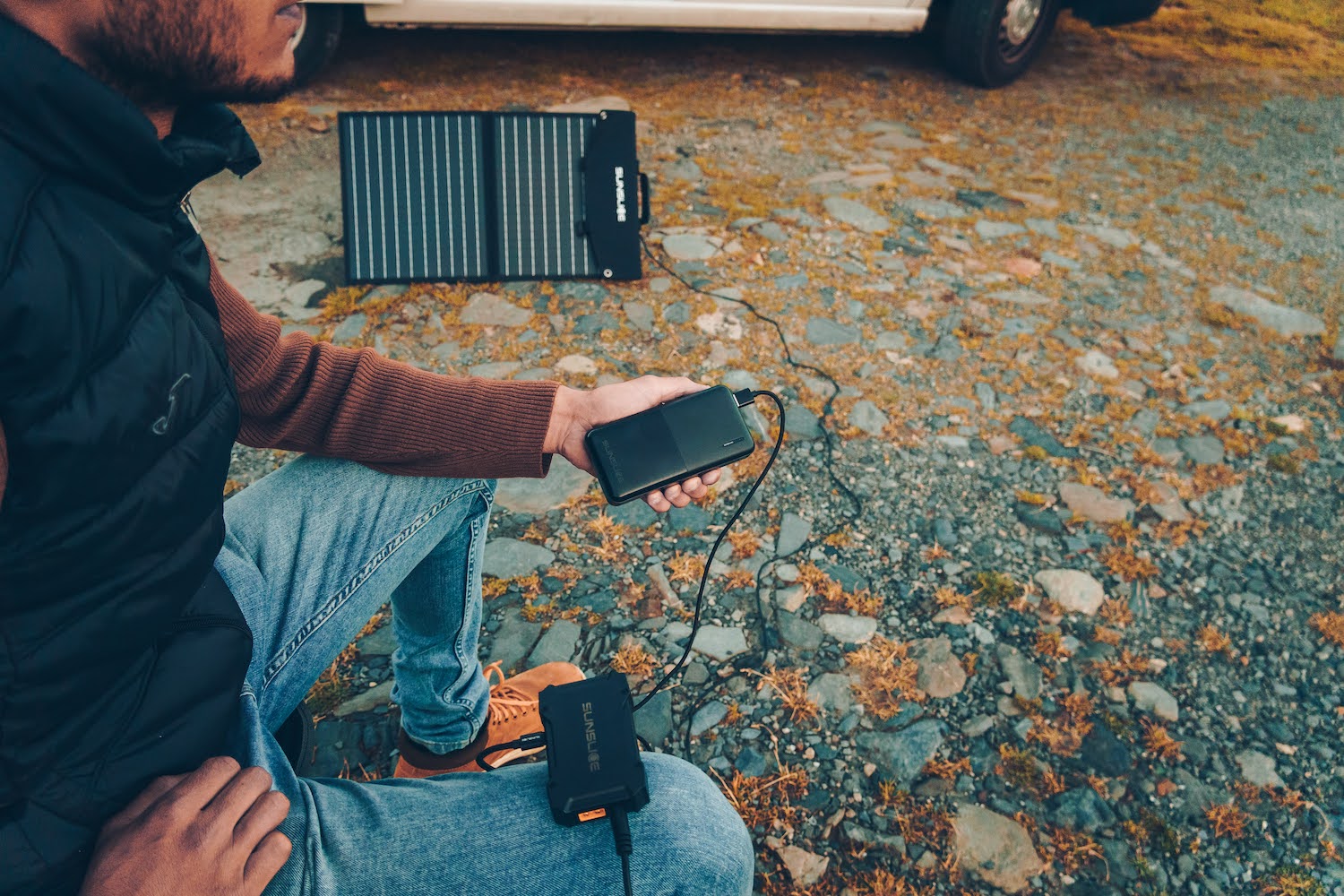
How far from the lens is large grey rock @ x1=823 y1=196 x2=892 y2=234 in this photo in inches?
163

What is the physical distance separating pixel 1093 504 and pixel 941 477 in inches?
19.8

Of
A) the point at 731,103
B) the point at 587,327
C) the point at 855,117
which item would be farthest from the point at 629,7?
the point at 587,327

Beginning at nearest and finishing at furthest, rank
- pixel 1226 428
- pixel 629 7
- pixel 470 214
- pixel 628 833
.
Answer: pixel 628 833, pixel 1226 428, pixel 470 214, pixel 629 7

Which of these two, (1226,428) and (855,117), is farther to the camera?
(855,117)

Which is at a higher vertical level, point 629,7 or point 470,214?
point 629,7

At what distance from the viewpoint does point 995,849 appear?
1.94 meters

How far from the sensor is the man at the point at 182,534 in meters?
0.97

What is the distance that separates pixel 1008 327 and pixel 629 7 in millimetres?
2721

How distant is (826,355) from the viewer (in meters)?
3.36

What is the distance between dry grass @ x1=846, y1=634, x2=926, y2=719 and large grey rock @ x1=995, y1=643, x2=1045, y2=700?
0.25 meters

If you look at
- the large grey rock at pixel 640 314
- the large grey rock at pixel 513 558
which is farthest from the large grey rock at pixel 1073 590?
the large grey rock at pixel 640 314

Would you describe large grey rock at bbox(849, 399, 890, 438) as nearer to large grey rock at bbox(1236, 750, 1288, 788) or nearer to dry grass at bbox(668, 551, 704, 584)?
dry grass at bbox(668, 551, 704, 584)

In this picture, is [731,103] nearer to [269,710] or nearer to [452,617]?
Answer: [452,617]

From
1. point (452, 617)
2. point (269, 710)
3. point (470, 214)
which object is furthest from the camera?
point (470, 214)
